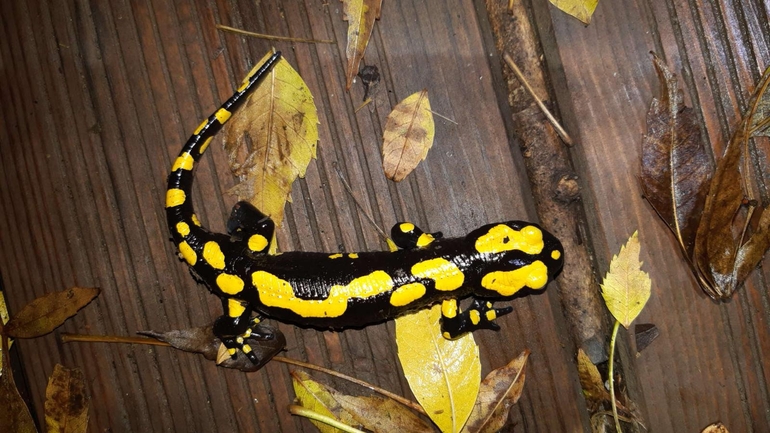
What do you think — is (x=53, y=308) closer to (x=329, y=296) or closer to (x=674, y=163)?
(x=329, y=296)

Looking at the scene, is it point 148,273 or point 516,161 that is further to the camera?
point 148,273

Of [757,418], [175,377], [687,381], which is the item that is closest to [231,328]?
[175,377]

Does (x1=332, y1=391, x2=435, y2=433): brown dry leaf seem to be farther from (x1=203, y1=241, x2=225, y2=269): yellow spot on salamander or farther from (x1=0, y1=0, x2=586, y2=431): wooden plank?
(x1=203, y1=241, x2=225, y2=269): yellow spot on salamander

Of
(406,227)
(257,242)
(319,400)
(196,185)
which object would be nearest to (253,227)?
(257,242)

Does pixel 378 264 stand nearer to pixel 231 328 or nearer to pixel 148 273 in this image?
pixel 231 328

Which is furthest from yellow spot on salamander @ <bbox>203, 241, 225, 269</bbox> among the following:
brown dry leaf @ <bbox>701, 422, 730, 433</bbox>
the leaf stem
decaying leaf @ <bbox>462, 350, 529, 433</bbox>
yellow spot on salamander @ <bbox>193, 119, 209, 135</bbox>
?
brown dry leaf @ <bbox>701, 422, 730, 433</bbox>

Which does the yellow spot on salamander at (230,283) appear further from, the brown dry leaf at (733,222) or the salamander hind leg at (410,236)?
the brown dry leaf at (733,222)

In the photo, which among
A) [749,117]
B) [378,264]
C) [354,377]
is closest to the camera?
[749,117]
